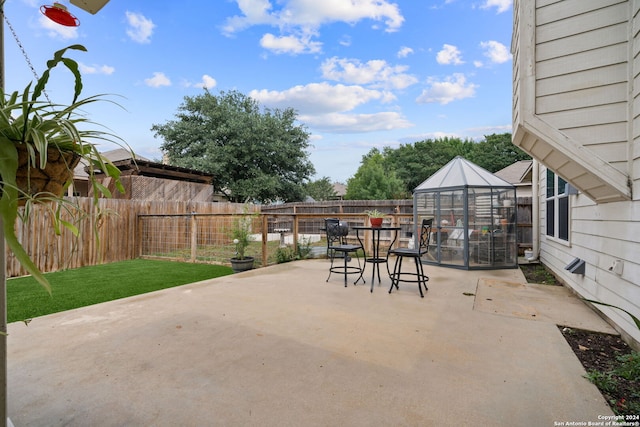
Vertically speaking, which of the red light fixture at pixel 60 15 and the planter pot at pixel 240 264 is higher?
the red light fixture at pixel 60 15

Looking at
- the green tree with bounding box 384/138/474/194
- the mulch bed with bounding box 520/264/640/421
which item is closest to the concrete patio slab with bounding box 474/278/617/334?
the mulch bed with bounding box 520/264/640/421

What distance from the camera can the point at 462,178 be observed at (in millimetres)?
5754

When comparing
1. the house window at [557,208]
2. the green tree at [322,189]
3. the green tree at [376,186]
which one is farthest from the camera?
the green tree at [322,189]

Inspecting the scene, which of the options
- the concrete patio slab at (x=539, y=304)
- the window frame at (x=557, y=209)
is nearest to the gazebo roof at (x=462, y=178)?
the window frame at (x=557, y=209)

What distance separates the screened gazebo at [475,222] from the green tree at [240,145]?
10184mm

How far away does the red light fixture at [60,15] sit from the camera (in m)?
1.41

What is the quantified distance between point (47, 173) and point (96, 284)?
4.30 m

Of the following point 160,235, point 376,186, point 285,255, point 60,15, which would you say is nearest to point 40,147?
point 60,15

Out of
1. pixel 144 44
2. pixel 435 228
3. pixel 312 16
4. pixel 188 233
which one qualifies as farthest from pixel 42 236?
pixel 312 16

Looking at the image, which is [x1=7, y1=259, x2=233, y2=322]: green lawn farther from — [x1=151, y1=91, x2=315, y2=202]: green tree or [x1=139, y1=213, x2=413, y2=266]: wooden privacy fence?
[x1=151, y1=91, x2=315, y2=202]: green tree

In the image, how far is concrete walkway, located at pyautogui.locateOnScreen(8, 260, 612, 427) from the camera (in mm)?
1520

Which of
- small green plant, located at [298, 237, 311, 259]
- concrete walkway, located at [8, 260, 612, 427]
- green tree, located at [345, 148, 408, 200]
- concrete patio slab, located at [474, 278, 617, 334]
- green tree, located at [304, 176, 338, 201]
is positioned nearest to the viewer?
concrete walkway, located at [8, 260, 612, 427]

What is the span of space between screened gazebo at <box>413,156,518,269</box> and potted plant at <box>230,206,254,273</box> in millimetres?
3588

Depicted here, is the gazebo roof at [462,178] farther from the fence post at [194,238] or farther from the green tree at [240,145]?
the green tree at [240,145]
